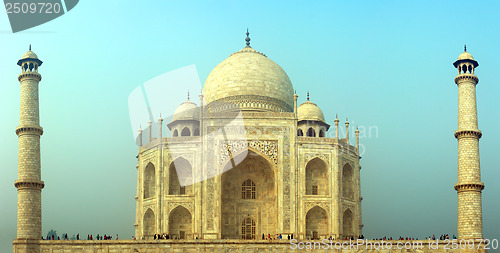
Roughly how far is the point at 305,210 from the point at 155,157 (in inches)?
321

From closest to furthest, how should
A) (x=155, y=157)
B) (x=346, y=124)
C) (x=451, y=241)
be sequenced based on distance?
(x=451, y=241), (x=155, y=157), (x=346, y=124)

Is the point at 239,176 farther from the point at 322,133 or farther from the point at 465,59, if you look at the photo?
Answer: the point at 465,59

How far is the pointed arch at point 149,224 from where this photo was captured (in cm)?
3684

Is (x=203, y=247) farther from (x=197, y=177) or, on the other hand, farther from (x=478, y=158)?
(x=478, y=158)

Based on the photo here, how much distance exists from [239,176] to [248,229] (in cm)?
282

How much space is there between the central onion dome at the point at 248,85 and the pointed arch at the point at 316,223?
22.4 ft

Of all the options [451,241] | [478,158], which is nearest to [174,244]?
[451,241]

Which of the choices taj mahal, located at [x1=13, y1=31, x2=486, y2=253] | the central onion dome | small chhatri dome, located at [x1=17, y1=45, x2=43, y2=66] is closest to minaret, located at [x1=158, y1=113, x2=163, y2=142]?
taj mahal, located at [x1=13, y1=31, x2=486, y2=253]

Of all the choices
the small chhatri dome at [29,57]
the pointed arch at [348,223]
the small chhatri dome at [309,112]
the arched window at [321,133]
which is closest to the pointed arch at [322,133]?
the arched window at [321,133]

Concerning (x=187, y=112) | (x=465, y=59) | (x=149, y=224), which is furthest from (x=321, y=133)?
(x=149, y=224)

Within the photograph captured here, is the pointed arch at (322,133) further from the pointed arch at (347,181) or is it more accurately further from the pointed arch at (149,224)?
the pointed arch at (149,224)

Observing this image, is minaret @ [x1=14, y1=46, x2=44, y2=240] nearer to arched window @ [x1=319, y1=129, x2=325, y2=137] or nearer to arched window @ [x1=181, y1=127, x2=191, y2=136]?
arched window @ [x1=181, y1=127, x2=191, y2=136]

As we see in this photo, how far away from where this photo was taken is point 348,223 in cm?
3759

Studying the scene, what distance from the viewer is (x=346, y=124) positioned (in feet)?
129
